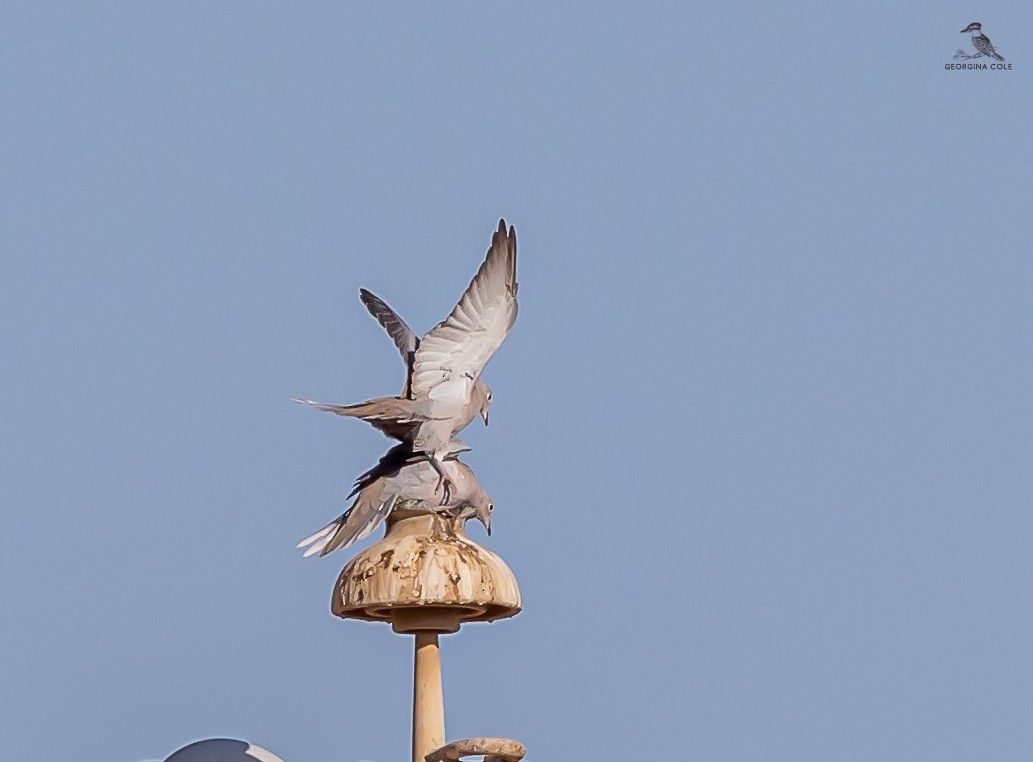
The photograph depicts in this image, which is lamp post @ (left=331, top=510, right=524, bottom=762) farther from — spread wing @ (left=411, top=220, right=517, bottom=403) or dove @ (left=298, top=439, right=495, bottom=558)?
spread wing @ (left=411, top=220, right=517, bottom=403)

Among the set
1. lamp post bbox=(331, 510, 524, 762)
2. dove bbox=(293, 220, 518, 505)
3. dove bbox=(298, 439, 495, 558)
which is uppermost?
dove bbox=(293, 220, 518, 505)

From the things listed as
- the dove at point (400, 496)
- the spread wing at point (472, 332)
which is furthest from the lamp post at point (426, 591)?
the spread wing at point (472, 332)

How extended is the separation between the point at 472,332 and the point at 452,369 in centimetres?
48

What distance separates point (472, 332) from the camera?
30.3 meters

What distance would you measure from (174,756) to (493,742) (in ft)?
12.8

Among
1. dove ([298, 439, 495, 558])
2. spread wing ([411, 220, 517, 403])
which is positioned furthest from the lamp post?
spread wing ([411, 220, 517, 403])

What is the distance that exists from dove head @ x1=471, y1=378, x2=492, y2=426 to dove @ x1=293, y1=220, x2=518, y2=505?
0.03 ft

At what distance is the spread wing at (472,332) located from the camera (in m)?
30.0

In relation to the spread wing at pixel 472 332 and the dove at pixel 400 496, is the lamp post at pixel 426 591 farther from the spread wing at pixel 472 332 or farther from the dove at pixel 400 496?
the spread wing at pixel 472 332

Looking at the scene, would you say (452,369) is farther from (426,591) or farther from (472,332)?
(426,591)

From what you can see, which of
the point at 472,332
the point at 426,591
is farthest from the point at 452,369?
the point at 426,591

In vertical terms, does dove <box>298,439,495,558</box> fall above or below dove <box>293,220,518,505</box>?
below

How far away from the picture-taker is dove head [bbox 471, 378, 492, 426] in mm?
30906

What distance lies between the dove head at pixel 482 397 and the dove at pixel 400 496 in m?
0.43
